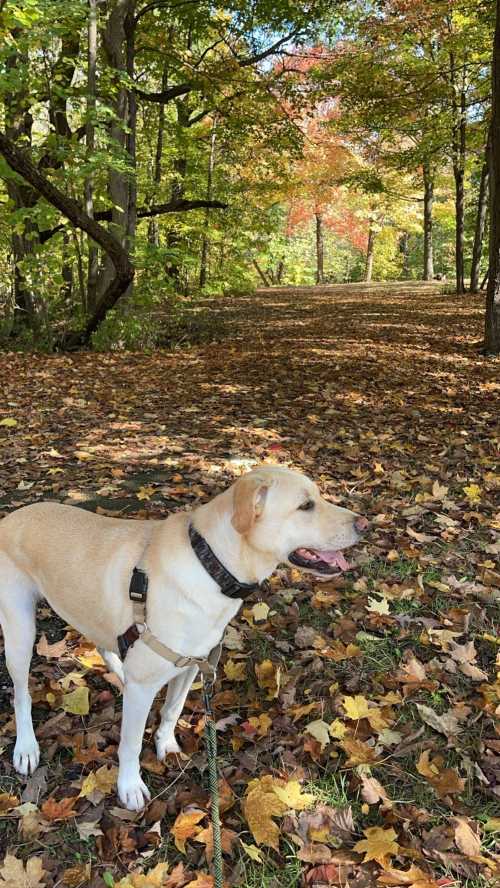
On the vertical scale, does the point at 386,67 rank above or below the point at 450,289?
above

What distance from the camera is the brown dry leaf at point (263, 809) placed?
7.77ft

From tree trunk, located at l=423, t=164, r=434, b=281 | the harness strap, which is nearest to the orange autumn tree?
tree trunk, located at l=423, t=164, r=434, b=281

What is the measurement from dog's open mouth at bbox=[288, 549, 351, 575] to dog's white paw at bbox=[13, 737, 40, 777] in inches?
63.0

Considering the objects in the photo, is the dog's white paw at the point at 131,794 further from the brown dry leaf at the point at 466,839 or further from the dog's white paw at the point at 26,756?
the brown dry leaf at the point at 466,839

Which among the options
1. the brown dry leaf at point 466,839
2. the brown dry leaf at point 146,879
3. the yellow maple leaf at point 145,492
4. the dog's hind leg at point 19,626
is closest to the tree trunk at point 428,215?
the yellow maple leaf at point 145,492

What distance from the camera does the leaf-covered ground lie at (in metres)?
2.34

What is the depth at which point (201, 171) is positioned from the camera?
2088 centimetres

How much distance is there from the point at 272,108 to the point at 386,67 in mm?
3288

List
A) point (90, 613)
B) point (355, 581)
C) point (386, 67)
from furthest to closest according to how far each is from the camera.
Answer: point (386, 67) → point (355, 581) → point (90, 613)

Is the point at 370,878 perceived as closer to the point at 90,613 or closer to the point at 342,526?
the point at 342,526

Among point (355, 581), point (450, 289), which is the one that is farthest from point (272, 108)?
point (355, 581)

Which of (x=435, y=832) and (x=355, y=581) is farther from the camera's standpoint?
(x=355, y=581)

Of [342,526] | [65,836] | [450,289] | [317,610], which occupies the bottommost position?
[65,836]

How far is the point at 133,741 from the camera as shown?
2480 millimetres
